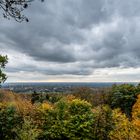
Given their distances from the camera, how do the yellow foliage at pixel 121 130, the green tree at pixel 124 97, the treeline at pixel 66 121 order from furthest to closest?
1. the green tree at pixel 124 97
2. the treeline at pixel 66 121
3. the yellow foliage at pixel 121 130

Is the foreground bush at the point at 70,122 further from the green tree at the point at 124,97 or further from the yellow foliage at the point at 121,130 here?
the green tree at the point at 124,97

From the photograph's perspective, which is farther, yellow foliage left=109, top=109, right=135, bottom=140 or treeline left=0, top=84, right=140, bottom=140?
treeline left=0, top=84, right=140, bottom=140

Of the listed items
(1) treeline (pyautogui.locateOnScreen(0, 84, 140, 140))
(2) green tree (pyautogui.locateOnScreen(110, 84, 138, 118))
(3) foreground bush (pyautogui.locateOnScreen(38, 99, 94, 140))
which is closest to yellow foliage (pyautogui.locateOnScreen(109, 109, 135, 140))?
(1) treeline (pyautogui.locateOnScreen(0, 84, 140, 140))

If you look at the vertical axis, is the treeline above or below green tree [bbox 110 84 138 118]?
below

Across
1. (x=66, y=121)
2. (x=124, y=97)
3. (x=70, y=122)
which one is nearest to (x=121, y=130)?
(x=70, y=122)

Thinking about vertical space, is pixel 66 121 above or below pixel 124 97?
below

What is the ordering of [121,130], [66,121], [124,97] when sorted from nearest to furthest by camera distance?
[121,130]
[66,121]
[124,97]

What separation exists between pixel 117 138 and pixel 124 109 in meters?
44.2

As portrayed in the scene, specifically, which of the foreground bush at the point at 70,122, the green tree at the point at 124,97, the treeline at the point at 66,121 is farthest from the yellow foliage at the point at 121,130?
the green tree at the point at 124,97

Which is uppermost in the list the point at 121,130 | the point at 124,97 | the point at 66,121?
the point at 124,97

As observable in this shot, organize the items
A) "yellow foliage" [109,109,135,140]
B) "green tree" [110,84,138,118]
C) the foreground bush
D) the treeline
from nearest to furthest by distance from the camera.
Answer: "yellow foliage" [109,109,135,140] < the treeline < the foreground bush < "green tree" [110,84,138,118]

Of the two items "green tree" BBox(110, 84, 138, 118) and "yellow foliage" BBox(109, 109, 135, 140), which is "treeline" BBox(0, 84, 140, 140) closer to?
"yellow foliage" BBox(109, 109, 135, 140)

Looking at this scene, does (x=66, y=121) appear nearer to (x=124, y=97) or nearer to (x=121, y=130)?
(x=121, y=130)

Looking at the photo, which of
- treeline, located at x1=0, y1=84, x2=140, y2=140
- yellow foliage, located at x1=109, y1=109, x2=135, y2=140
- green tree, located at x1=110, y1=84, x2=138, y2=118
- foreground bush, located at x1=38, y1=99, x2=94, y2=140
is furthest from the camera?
green tree, located at x1=110, y1=84, x2=138, y2=118
